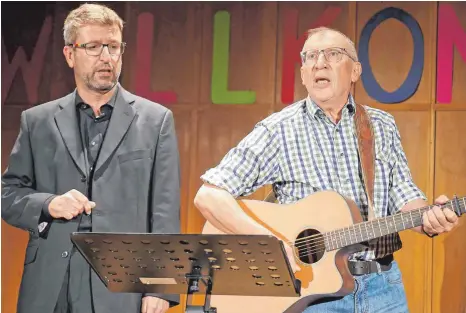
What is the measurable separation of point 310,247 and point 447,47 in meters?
1.68

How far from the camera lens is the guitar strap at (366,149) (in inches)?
149

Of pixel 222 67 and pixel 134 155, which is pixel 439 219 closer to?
pixel 134 155

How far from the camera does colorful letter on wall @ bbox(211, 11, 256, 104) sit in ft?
16.5

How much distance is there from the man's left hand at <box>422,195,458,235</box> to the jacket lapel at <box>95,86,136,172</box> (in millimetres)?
1385

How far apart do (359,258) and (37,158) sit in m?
1.53

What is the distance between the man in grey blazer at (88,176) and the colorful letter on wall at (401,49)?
1.50 metres

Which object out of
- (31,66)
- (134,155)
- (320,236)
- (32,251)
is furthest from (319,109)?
(31,66)

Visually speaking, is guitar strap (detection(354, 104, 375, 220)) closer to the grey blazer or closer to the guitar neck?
the guitar neck

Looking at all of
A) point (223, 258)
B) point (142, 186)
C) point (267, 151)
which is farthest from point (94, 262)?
point (267, 151)

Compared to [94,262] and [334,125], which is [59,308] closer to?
[94,262]

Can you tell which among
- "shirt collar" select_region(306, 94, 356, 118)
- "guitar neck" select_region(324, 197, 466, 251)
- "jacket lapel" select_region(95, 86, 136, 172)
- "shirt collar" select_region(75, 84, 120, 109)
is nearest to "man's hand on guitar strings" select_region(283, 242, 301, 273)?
Result: "guitar neck" select_region(324, 197, 466, 251)

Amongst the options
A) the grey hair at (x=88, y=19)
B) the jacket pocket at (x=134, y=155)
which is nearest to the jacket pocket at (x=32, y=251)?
the jacket pocket at (x=134, y=155)

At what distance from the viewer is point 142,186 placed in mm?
3758

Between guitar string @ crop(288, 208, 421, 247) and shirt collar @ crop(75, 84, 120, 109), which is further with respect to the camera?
shirt collar @ crop(75, 84, 120, 109)
